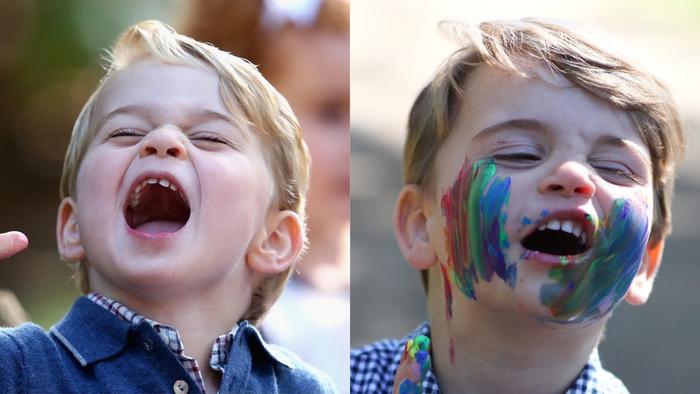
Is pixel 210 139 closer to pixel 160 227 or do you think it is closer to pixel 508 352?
pixel 160 227

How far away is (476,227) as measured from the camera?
156cm

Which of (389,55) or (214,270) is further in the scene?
(389,55)

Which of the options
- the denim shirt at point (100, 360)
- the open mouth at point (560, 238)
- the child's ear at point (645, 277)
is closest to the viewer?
the denim shirt at point (100, 360)

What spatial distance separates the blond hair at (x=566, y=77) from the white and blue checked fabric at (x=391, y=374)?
→ 0.23 metres

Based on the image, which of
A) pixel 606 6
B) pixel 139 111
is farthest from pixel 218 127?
pixel 606 6

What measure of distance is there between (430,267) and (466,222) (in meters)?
0.12

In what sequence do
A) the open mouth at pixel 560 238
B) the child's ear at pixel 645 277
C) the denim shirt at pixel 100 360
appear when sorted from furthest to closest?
1. the child's ear at pixel 645 277
2. the open mouth at pixel 560 238
3. the denim shirt at pixel 100 360

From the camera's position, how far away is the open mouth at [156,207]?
1.50 metres

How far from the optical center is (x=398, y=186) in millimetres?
2113

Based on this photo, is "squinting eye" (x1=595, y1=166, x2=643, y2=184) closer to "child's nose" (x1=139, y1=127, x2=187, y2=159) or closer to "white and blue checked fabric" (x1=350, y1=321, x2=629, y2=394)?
"white and blue checked fabric" (x1=350, y1=321, x2=629, y2=394)

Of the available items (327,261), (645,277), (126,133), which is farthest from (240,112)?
(645,277)

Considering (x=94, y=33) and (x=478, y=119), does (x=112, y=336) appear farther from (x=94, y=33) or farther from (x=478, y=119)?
(x=478, y=119)

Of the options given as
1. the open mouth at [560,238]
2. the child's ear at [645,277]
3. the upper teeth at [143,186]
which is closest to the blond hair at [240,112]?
the upper teeth at [143,186]

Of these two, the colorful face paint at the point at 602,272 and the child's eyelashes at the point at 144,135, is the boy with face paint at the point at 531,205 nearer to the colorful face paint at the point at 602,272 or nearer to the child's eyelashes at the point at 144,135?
the colorful face paint at the point at 602,272
